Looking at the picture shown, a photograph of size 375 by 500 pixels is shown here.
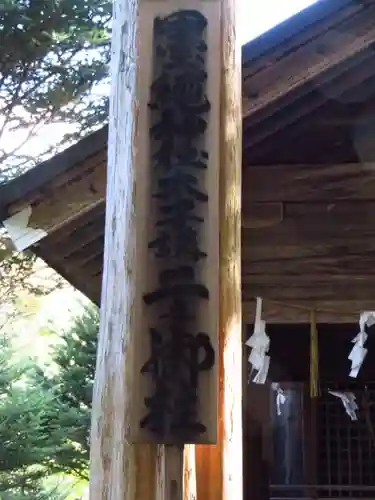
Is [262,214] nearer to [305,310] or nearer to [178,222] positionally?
[305,310]

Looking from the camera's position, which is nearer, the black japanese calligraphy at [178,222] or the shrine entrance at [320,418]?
→ the black japanese calligraphy at [178,222]

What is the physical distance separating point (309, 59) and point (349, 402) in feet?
10.6

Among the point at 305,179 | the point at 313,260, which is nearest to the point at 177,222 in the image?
the point at 305,179

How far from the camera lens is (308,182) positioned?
430cm

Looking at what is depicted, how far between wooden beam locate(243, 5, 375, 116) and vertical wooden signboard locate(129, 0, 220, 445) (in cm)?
118

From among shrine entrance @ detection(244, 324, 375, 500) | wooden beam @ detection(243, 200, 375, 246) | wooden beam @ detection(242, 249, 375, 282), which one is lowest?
shrine entrance @ detection(244, 324, 375, 500)

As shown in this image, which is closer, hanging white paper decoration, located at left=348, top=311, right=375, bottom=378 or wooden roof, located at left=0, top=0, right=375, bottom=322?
wooden roof, located at left=0, top=0, right=375, bottom=322

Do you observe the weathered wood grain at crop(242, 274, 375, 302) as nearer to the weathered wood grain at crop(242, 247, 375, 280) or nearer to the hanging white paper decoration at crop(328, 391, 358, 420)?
the weathered wood grain at crop(242, 247, 375, 280)

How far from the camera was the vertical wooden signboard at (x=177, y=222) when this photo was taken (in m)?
1.92

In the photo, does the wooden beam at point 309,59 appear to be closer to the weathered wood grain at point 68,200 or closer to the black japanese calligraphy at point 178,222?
the weathered wood grain at point 68,200

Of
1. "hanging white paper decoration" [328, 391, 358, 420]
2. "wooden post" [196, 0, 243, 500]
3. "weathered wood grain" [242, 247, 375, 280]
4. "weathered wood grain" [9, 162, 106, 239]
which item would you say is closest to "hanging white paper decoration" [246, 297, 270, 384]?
"weathered wood grain" [242, 247, 375, 280]

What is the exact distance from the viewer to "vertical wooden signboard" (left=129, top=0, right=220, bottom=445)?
1.92 m

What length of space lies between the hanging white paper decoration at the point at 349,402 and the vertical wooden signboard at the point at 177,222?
4.01 meters

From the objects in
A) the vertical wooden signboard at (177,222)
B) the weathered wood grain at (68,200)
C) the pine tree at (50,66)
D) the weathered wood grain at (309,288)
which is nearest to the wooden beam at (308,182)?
the weathered wood grain at (309,288)
